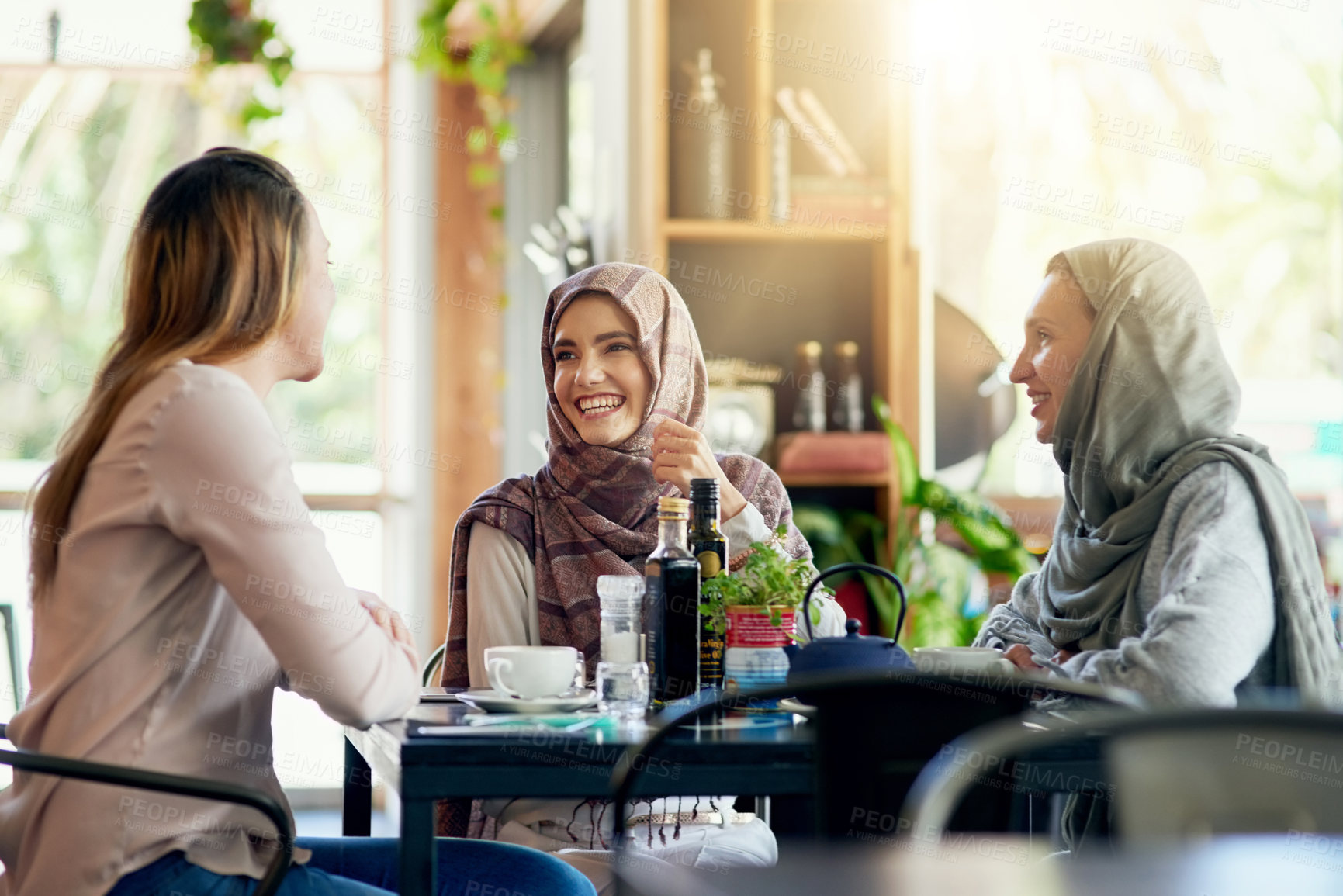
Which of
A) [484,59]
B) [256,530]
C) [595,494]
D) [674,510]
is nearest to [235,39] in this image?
[484,59]

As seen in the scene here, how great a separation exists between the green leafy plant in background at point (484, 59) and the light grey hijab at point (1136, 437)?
284cm

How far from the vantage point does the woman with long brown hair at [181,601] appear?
4.48ft

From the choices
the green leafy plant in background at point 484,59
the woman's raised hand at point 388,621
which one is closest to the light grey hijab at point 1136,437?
the woman's raised hand at point 388,621

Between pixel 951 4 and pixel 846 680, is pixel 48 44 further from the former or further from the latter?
pixel 846 680

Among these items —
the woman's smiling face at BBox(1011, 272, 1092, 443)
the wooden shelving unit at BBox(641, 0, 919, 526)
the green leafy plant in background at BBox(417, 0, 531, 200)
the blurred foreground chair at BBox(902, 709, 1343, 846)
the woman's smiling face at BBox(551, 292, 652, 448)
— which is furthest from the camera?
the green leafy plant in background at BBox(417, 0, 531, 200)

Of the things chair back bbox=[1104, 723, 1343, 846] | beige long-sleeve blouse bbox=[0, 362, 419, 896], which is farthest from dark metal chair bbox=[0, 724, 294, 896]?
chair back bbox=[1104, 723, 1343, 846]

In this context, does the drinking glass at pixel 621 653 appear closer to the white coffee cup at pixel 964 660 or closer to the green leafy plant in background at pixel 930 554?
the white coffee cup at pixel 964 660

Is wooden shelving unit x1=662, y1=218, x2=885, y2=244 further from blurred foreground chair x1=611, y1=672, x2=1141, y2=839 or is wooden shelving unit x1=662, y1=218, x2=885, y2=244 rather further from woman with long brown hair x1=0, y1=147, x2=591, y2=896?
blurred foreground chair x1=611, y1=672, x2=1141, y2=839

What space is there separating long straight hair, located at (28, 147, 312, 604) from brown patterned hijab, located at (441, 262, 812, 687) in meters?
0.78

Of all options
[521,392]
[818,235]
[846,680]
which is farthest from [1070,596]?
[521,392]

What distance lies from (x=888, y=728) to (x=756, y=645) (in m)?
0.51

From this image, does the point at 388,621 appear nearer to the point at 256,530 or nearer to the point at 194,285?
the point at 256,530

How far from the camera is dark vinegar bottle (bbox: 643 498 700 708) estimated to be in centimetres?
167

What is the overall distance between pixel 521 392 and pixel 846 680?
11.9 ft
